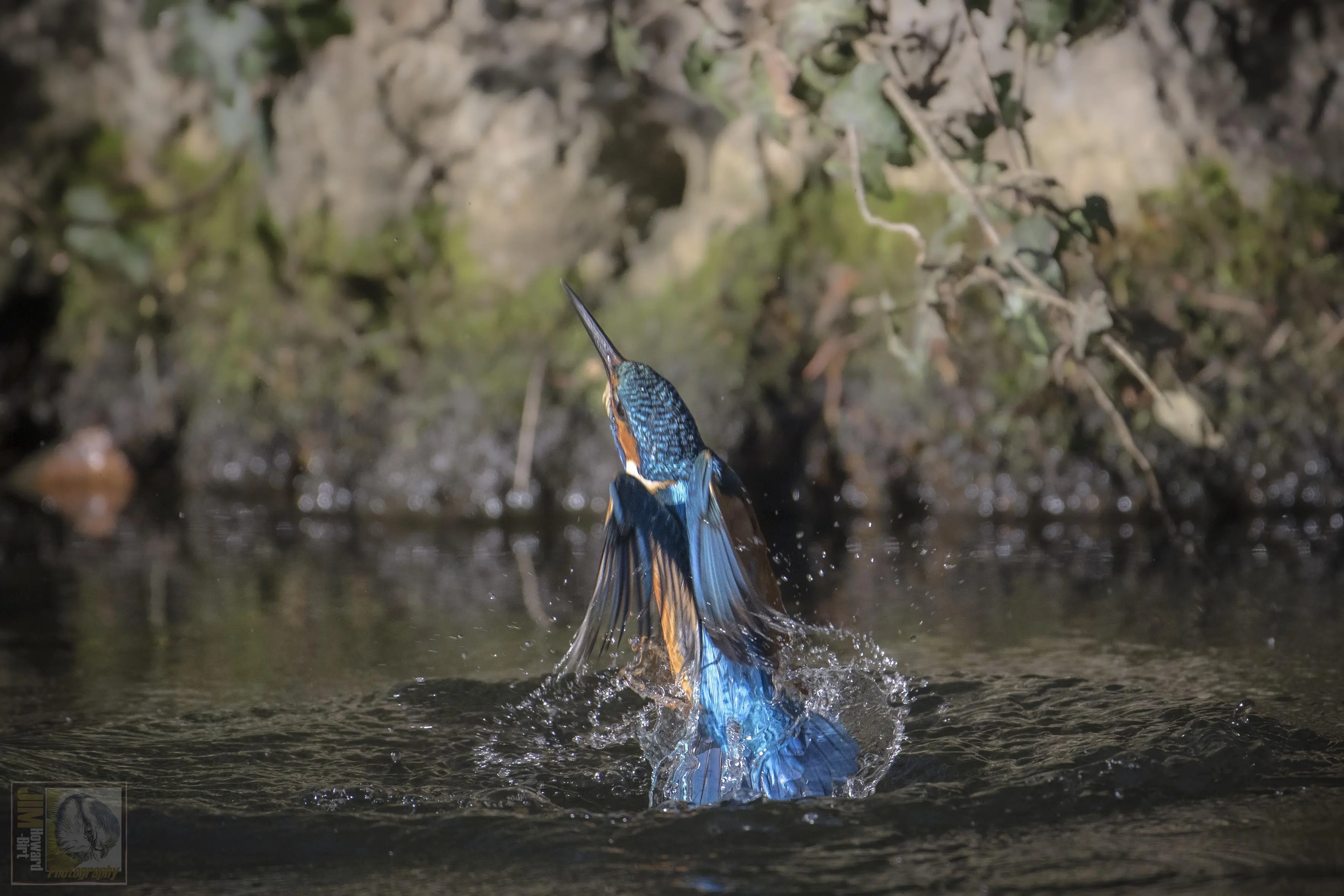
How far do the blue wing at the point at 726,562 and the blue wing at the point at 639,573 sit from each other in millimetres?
35

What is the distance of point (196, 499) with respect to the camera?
520cm

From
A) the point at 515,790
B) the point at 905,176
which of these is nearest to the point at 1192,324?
the point at 905,176

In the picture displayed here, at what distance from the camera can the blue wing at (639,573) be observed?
2367 millimetres

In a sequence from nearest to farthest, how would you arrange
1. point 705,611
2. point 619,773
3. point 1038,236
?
point 705,611, point 619,773, point 1038,236

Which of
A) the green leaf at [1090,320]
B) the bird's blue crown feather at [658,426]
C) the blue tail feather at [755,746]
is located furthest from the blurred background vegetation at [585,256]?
the blue tail feather at [755,746]

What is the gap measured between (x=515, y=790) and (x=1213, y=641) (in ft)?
5.36

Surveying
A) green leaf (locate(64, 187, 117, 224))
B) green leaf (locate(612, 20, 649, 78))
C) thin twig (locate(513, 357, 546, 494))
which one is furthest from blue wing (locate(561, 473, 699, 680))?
green leaf (locate(64, 187, 117, 224))

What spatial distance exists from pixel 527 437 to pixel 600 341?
213 centimetres

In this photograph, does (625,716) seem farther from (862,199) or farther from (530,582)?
(862,199)

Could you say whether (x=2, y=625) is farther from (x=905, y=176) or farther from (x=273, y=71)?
(x=905, y=176)

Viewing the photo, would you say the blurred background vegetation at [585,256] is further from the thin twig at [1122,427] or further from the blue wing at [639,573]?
the blue wing at [639,573]

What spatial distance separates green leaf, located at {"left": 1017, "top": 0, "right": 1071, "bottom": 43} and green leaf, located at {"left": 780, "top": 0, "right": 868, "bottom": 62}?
0.38 metres

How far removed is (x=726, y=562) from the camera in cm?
233

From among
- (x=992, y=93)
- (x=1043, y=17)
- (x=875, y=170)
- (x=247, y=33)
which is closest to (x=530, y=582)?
(x=875, y=170)
